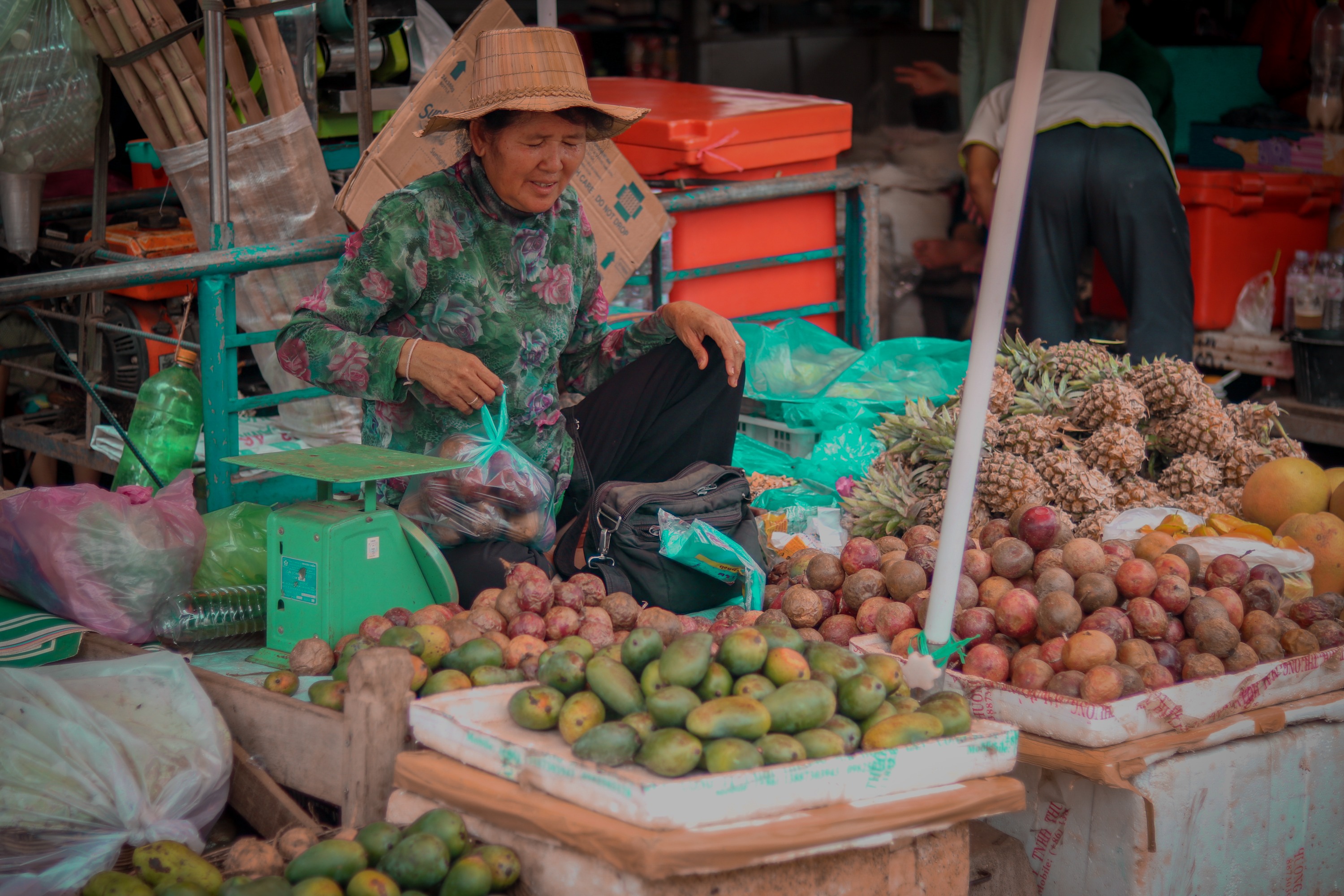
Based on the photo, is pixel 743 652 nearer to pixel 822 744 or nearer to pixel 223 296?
pixel 822 744

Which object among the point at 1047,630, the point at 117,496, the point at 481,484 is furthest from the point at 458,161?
the point at 1047,630

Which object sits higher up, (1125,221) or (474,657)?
(1125,221)

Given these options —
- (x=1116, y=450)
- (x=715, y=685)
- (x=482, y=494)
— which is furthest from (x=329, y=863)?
(x=1116, y=450)

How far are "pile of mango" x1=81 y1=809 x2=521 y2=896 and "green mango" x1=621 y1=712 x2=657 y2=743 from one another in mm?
280

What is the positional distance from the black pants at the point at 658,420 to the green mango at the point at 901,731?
5.25 ft

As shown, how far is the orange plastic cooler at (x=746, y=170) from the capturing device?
15.0ft

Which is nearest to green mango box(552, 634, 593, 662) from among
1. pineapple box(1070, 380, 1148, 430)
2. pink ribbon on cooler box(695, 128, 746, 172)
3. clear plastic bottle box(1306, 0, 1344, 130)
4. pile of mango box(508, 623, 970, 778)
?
pile of mango box(508, 623, 970, 778)

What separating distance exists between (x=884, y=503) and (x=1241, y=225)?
3.25 metres

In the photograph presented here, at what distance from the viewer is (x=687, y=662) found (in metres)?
2.00

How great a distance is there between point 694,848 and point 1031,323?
420 centimetres

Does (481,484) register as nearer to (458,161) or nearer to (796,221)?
(458,161)

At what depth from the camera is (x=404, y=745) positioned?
7.24 feet

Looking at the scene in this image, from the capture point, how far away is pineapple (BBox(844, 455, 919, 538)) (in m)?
3.64

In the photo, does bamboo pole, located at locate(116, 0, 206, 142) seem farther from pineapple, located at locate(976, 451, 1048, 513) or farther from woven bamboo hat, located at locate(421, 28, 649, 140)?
pineapple, located at locate(976, 451, 1048, 513)
